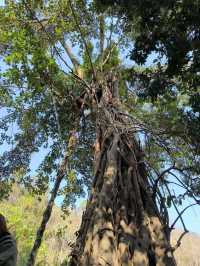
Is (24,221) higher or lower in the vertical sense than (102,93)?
higher

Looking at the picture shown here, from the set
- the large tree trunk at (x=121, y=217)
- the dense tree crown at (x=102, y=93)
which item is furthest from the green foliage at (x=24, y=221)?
the large tree trunk at (x=121, y=217)

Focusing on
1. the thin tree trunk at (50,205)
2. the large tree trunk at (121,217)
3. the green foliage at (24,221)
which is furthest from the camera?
the green foliage at (24,221)

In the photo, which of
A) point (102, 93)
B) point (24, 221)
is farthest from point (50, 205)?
point (24, 221)

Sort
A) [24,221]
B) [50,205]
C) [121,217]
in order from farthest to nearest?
[24,221] → [50,205] → [121,217]

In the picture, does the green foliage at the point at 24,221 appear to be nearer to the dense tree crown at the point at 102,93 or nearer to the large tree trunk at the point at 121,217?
the dense tree crown at the point at 102,93

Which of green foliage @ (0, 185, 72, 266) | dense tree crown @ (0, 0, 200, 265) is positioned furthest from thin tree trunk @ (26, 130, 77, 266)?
green foliage @ (0, 185, 72, 266)

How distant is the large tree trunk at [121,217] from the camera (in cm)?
475

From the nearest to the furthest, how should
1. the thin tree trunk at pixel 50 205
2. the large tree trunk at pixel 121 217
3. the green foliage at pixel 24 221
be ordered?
the large tree trunk at pixel 121 217 < the thin tree trunk at pixel 50 205 < the green foliage at pixel 24 221

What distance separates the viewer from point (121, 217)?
5164 mm

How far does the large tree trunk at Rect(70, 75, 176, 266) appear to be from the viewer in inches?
187

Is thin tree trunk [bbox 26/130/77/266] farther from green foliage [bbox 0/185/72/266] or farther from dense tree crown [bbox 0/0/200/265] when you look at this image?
green foliage [bbox 0/185/72/266]

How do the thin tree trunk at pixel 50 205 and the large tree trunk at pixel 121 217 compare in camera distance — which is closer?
the large tree trunk at pixel 121 217

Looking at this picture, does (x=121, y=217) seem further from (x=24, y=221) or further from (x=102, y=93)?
(x=24, y=221)

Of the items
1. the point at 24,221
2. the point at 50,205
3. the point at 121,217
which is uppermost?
the point at 24,221
